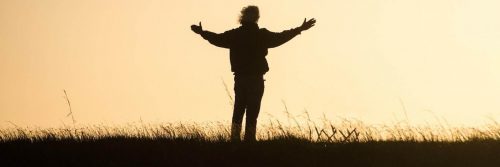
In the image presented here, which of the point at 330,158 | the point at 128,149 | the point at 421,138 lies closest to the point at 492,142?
the point at 421,138

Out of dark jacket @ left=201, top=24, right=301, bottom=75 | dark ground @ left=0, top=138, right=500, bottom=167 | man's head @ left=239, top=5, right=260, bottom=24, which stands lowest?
dark ground @ left=0, top=138, right=500, bottom=167

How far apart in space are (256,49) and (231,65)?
44 cm

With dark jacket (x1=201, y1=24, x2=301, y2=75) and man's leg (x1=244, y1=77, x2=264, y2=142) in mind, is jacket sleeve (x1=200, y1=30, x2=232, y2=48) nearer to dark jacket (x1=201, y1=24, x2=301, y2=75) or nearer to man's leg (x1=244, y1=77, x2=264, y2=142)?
dark jacket (x1=201, y1=24, x2=301, y2=75)

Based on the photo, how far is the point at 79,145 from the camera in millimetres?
9805

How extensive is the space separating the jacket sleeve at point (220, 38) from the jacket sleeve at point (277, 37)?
53 cm

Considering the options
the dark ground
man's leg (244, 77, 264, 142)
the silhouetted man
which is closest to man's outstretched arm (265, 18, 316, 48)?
the silhouetted man

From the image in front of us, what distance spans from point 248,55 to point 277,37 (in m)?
0.50

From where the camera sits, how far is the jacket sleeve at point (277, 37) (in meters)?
10.8

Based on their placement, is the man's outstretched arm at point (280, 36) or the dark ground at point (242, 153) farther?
the man's outstretched arm at point (280, 36)

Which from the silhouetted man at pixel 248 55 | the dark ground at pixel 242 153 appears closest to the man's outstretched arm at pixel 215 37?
the silhouetted man at pixel 248 55

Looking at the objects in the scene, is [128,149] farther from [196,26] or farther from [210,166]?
[196,26]

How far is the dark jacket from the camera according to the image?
10727 millimetres

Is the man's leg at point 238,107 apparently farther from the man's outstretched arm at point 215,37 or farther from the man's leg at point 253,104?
the man's outstretched arm at point 215,37

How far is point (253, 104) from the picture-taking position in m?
10.7
